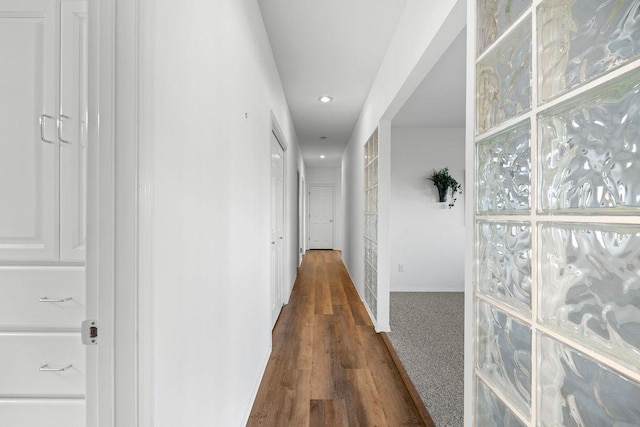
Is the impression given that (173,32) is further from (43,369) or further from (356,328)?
(356,328)

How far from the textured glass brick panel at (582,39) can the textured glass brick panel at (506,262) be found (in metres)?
0.37

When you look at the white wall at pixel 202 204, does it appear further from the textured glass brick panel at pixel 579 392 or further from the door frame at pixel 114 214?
the textured glass brick panel at pixel 579 392

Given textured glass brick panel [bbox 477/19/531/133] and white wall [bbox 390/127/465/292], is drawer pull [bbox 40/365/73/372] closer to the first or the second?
textured glass brick panel [bbox 477/19/531/133]

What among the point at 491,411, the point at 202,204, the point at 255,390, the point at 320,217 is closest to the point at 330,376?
the point at 255,390

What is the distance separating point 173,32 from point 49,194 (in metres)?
0.75

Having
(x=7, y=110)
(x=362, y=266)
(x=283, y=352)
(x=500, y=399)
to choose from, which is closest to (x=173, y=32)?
(x=7, y=110)

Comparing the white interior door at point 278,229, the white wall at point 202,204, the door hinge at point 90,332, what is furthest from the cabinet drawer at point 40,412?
the white interior door at point 278,229

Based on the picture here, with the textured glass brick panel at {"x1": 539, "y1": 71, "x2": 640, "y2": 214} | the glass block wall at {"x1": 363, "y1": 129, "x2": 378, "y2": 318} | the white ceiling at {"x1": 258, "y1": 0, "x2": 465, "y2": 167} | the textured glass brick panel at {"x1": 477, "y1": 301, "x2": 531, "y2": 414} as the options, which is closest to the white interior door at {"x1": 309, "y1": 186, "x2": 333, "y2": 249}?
the white ceiling at {"x1": 258, "y1": 0, "x2": 465, "y2": 167}

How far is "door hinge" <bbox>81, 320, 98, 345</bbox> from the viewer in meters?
0.72

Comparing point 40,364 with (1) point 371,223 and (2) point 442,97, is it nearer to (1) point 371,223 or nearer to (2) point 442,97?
(1) point 371,223

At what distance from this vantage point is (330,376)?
2242 mm

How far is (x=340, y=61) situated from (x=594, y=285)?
9.35 feet

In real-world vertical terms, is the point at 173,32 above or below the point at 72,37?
below

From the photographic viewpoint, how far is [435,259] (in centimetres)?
486
